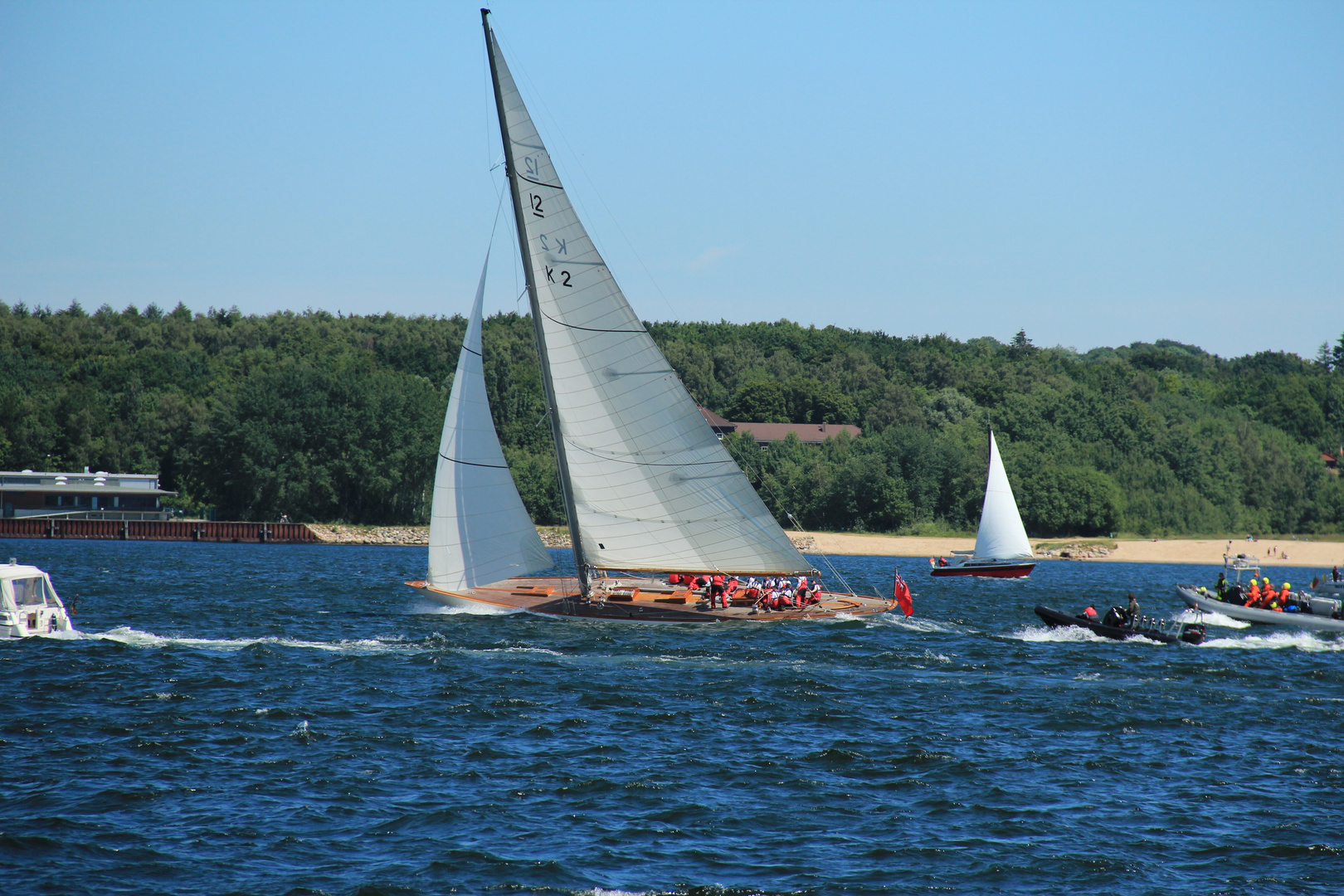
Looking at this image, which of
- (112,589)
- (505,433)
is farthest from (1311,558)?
(112,589)

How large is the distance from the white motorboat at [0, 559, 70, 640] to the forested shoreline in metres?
60.9

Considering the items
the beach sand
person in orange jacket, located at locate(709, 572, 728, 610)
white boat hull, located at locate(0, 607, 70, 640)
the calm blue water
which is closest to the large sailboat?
person in orange jacket, located at locate(709, 572, 728, 610)

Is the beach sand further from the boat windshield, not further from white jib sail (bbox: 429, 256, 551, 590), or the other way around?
the boat windshield

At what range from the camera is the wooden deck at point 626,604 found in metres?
34.1

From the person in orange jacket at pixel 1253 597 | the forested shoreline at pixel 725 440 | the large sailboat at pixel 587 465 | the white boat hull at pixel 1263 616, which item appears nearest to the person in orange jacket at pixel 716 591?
the large sailboat at pixel 587 465

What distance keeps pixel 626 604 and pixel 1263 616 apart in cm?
2652

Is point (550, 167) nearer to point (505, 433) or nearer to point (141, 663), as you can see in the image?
point (141, 663)

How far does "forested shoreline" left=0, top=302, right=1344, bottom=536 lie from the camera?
346 feet

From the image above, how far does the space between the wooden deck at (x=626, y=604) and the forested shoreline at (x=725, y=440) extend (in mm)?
50625

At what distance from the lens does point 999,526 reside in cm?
7094

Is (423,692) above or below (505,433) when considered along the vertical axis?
below

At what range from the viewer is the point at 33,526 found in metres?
101

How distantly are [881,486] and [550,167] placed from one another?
245ft

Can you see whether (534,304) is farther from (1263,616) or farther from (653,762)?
(1263,616)
